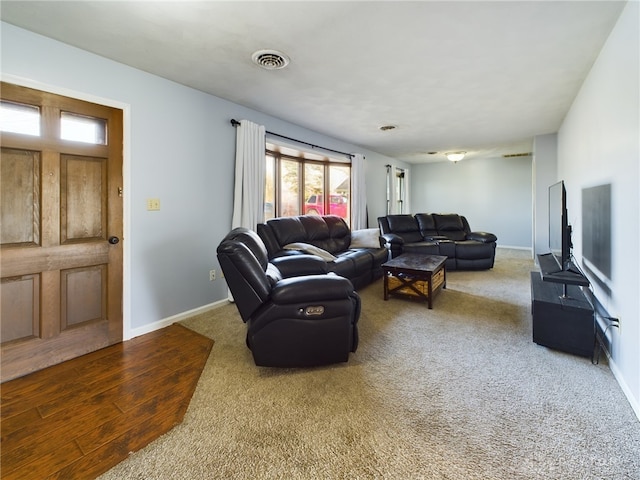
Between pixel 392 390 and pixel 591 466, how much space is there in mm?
907

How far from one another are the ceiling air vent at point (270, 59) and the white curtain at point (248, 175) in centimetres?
102

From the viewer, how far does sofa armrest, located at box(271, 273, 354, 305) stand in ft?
6.29

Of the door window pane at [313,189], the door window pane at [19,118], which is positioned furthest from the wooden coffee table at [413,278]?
the door window pane at [19,118]

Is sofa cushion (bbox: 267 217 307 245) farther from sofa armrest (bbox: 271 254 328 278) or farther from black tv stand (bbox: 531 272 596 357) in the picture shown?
black tv stand (bbox: 531 272 596 357)

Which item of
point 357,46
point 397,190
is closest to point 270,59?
point 357,46

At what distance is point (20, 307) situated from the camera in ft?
6.79

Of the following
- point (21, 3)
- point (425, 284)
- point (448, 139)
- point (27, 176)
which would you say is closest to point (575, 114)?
point (448, 139)

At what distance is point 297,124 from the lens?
4371 millimetres

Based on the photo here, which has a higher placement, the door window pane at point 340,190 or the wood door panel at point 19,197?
the door window pane at point 340,190

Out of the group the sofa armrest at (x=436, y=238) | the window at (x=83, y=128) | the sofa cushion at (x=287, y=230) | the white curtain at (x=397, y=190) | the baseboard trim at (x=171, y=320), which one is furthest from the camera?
the white curtain at (x=397, y=190)

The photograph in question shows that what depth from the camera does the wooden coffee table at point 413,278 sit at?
Result: 128 inches

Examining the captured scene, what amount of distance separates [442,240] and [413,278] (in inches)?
95.6

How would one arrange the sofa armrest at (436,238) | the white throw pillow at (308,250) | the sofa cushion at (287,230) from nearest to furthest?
the white throw pillow at (308,250)
the sofa cushion at (287,230)
the sofa armrest at (436,238)

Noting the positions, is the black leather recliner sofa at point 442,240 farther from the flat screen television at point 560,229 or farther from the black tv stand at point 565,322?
the black tv stand at point 565,322
